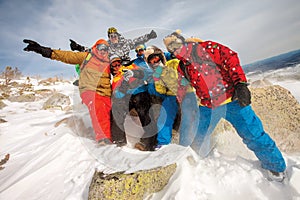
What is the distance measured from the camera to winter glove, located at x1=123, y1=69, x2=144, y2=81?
2986mm

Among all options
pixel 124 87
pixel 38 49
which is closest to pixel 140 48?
pixel 124 87

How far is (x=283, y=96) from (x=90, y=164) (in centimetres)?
391

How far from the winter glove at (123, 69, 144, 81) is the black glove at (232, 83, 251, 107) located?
1.59 meters

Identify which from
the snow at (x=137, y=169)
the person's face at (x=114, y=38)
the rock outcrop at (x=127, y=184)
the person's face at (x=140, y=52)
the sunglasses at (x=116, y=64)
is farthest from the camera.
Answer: the person's face at (x=140, y=52)

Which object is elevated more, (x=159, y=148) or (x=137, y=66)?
(x=137, y=66)

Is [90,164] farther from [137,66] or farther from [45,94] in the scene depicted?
[45,94]

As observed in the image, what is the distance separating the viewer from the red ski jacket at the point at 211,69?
216 centimetres

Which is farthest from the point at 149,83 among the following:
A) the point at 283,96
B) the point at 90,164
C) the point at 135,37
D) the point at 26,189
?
the point at 283,96

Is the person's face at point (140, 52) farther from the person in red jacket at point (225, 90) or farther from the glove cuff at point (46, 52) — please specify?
the glove cuff at point (46, 52)

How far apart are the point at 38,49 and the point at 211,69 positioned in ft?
8.82

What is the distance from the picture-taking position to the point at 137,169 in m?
1.93

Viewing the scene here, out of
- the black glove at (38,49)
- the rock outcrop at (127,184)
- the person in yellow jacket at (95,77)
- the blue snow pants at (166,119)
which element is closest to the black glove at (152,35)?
the person in yellow jacket at (95,77)

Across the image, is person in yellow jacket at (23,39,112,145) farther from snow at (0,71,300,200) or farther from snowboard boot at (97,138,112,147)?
snow at (0,71,300,200)

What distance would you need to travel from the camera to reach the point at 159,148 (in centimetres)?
254
